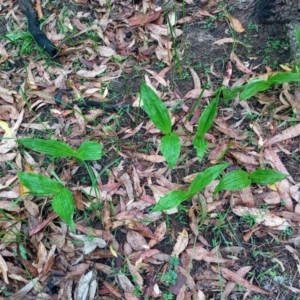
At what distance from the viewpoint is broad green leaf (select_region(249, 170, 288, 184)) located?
6.41 feet

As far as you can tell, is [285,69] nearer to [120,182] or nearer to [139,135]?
[139,135]

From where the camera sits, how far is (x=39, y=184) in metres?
1.97

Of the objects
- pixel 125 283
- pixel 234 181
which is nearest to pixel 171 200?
pixel 234 181

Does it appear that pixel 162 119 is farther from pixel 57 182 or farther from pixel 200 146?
pixel 57 182

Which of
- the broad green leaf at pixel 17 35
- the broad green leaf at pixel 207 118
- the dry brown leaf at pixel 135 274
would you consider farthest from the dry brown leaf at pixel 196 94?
the broad green leaf at pixel 17 35

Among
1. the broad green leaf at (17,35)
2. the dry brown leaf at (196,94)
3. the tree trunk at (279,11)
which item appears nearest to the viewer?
the dry brown leaf at (196,94)

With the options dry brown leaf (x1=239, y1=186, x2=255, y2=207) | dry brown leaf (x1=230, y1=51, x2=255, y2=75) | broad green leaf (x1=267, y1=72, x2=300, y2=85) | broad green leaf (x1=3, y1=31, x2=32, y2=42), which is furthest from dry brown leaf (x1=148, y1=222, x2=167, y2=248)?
broad green leaf (x1=3, y1=31, x2=32, y2=42)

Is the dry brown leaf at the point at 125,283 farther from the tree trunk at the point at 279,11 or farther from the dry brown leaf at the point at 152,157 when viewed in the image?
the tree trunk at the point at 279,11

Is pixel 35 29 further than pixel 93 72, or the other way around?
pixel 35 29

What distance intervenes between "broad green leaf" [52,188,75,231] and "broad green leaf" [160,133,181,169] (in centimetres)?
45

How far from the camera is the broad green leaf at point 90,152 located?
6.69 feet

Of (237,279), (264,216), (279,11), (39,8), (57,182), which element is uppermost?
(39,8)

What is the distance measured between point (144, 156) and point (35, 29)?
1.12 meters

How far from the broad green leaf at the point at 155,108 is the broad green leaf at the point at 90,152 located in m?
0.28
